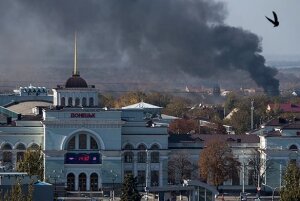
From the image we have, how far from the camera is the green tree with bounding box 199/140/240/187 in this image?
5703 cm

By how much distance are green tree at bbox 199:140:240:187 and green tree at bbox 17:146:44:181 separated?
6228mm

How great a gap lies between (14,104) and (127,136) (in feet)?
62.4

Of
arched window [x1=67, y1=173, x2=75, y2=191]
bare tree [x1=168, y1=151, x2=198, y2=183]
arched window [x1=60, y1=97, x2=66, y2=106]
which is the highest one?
arched window [x1=60, y1=97, x2=66, y2=106]

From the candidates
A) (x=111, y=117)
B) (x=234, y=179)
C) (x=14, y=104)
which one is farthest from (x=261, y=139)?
(x=14, y=104)

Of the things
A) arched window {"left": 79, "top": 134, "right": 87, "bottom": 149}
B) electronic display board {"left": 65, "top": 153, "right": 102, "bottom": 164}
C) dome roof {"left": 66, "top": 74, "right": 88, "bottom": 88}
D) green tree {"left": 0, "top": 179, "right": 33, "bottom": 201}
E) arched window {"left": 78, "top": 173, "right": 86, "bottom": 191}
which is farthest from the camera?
dome roof {"left": 66, "top": 74, "right": 88, "bottom": 88}

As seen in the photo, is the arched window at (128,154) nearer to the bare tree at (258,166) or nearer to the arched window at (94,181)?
the arched window at (94,181)

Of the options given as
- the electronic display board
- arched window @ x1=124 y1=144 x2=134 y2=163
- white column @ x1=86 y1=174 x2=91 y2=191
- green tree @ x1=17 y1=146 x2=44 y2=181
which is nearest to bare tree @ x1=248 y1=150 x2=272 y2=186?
arched window @ x1=124 y1=144 x2=134 y2=163

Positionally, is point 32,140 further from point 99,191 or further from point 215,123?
point 215,123

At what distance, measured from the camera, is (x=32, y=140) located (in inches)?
2319

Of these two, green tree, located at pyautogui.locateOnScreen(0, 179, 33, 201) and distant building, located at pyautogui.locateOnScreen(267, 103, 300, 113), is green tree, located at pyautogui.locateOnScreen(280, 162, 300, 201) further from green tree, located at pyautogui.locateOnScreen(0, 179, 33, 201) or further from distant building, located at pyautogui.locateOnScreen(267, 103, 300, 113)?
distant building, located at pyautogui.locateOnScreen(267, 103, 300, 113)

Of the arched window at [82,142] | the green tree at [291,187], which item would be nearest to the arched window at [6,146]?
the arched window at [82,142]

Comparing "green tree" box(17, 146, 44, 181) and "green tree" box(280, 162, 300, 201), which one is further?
"green tree" box(17, 146, 44, 181)

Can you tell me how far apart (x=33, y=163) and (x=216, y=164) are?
7.34m

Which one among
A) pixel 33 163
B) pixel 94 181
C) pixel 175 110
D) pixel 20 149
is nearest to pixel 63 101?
pixel 20 149
